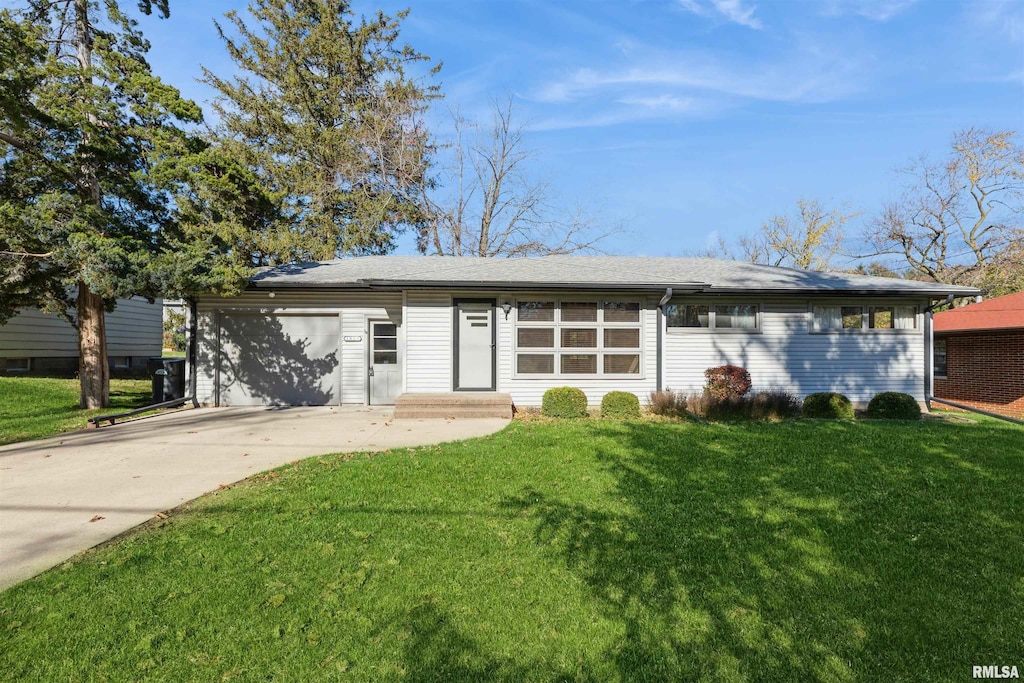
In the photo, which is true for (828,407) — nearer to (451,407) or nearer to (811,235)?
(451,407)

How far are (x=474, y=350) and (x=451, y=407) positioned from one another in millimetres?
1531

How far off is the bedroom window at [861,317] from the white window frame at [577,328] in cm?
403

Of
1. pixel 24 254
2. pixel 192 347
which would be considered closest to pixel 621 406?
pixel 192 347

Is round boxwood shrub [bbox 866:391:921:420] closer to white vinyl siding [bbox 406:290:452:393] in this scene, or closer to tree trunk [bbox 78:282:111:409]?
white vinyl siding [bbox 406:290:452:393]

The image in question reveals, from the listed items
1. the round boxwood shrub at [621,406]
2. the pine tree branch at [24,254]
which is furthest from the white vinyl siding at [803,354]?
the pine tree branch at [24,254]

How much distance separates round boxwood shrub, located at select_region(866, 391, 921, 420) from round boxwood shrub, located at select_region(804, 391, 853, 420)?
0.52 metres

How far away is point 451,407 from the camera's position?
856cm

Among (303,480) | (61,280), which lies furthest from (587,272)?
(61,280)

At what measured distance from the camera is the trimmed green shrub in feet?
28.2

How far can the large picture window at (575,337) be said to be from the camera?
379 inches

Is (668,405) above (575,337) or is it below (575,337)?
below

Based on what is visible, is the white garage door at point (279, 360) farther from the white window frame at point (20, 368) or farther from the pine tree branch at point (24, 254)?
the white window frame at point (20, 368)

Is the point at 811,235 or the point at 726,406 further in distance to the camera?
the point at 811,235

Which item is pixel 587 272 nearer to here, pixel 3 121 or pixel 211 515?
pixel 211 515
